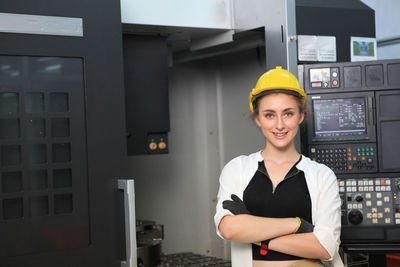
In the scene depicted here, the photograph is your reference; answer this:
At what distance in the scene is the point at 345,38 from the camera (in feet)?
8.00

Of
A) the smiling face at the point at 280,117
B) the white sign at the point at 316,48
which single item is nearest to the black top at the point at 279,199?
the smiling face at the point at 280,117

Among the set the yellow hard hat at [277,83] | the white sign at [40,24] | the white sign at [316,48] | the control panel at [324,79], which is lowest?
the yellow hard hat at [277,83]

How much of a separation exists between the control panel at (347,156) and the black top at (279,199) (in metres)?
0.41

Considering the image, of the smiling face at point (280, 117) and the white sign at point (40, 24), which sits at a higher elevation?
the white sign at point (40, 24)

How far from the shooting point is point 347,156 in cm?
219

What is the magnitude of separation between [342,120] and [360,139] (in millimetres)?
105

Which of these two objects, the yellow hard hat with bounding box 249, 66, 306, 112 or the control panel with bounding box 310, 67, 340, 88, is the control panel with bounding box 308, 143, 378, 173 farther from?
the yellow hard hat with bounding box 249, 66, 306, 112

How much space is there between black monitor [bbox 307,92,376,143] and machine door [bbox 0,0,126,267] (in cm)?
79

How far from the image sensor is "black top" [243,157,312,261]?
1761 mm

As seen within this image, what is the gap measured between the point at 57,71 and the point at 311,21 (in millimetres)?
1099

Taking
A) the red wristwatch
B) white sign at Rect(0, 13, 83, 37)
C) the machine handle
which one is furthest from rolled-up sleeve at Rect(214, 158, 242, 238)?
white sign at Rect(0, 13, 83, 37)

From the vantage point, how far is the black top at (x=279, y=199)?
1.76 metres

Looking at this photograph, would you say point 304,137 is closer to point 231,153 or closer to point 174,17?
point 174,17

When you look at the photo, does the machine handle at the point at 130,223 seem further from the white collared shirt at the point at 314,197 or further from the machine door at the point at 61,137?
the white collared shirt at the point at 314,197
